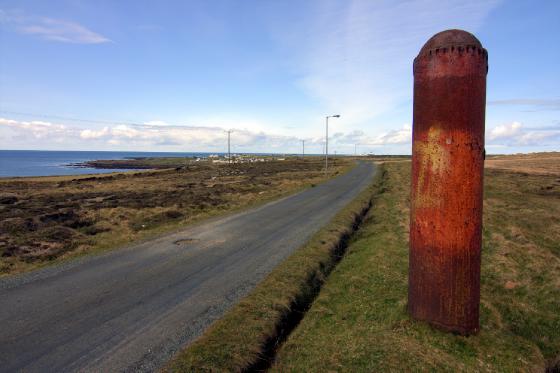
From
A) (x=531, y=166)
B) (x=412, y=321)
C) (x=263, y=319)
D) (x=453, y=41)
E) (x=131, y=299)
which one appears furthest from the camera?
(x=531, y=166)

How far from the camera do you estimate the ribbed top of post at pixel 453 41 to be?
193 inches

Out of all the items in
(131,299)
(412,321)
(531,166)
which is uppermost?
(531,166)

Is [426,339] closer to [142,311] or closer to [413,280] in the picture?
[413,280]

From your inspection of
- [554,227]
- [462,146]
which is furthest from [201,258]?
[554,227]

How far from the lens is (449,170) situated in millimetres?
4980

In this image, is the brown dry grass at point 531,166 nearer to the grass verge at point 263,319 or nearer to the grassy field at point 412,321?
the grassy field at point 412,321

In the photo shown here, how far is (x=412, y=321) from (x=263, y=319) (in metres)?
3.00

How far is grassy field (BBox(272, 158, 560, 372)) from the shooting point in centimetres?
539

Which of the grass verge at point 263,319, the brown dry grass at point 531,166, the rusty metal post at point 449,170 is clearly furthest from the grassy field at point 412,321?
the brown dry grass at point 531,166

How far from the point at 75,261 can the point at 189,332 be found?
6.80 meters

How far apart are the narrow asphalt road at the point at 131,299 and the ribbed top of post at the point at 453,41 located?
21.1 feet

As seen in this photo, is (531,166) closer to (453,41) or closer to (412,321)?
(412,321)

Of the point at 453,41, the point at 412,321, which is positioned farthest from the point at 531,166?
the point at 453,41

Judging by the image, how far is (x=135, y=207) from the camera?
22.8 metres
